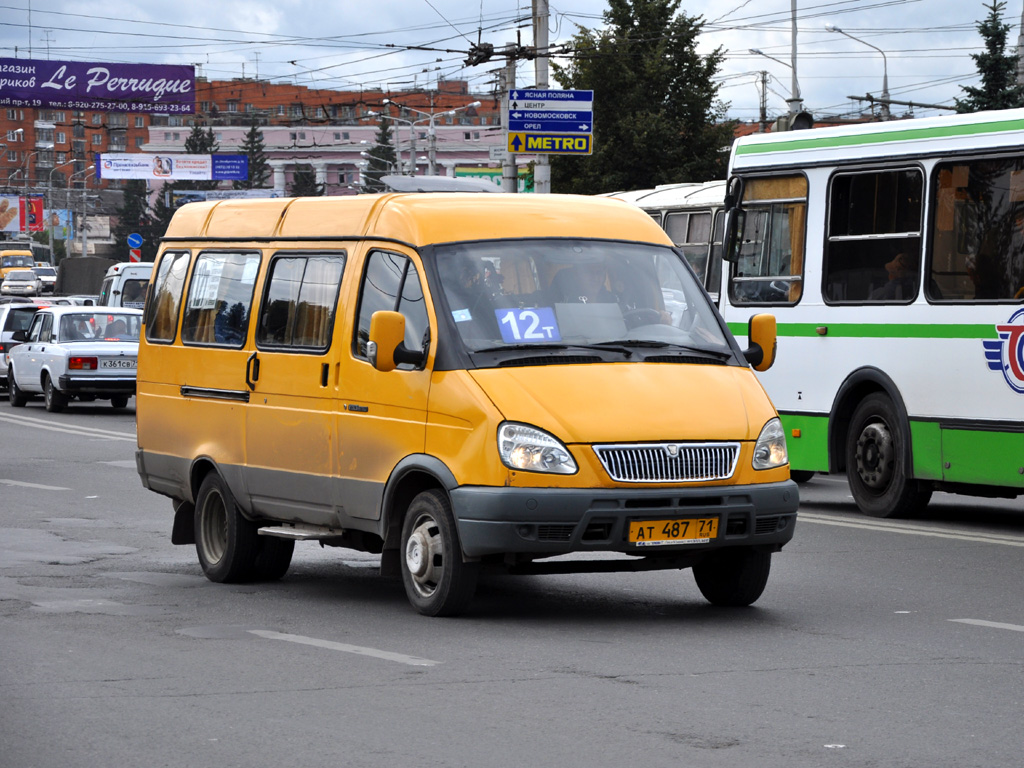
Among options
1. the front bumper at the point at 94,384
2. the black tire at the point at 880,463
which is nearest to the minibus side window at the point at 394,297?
the black tire at the point at 880,463

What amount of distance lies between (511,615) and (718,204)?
13427 millimetres

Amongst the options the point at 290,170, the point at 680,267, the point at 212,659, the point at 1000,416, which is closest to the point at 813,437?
the point at 1000,416

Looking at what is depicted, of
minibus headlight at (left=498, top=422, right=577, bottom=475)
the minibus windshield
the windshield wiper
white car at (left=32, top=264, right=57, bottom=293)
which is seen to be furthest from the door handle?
white car at (left=32, top=264, right=57, bottom=293)

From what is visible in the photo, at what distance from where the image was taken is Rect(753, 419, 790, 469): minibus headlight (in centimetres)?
870

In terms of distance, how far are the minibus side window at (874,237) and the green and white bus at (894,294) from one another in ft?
0.04

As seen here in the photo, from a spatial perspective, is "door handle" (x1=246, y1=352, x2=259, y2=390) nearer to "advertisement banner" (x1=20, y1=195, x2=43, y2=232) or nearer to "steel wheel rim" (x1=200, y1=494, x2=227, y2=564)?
"steel wheel rim" (x1=200, y1=494, x2=227, y2=564)

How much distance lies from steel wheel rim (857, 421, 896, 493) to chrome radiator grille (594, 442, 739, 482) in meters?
5.95

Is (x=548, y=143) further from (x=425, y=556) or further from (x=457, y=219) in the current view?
(x=425, y=556)

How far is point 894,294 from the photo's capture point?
14.2m

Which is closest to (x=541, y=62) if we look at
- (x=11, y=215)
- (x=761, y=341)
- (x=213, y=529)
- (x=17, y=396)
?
(x=17, y=396)

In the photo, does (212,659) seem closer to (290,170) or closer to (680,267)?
(680,267)

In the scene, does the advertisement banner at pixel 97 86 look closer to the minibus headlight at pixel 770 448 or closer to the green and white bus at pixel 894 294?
the green and white bus at pixel 894 294

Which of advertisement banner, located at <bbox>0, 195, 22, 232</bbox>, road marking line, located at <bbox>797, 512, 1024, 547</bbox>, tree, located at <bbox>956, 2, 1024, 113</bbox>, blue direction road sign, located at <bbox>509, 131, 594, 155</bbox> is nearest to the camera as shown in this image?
road marking line, located at <bbox>797, 512, 1024, 547</bbox>

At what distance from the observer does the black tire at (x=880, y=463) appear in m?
14.0
